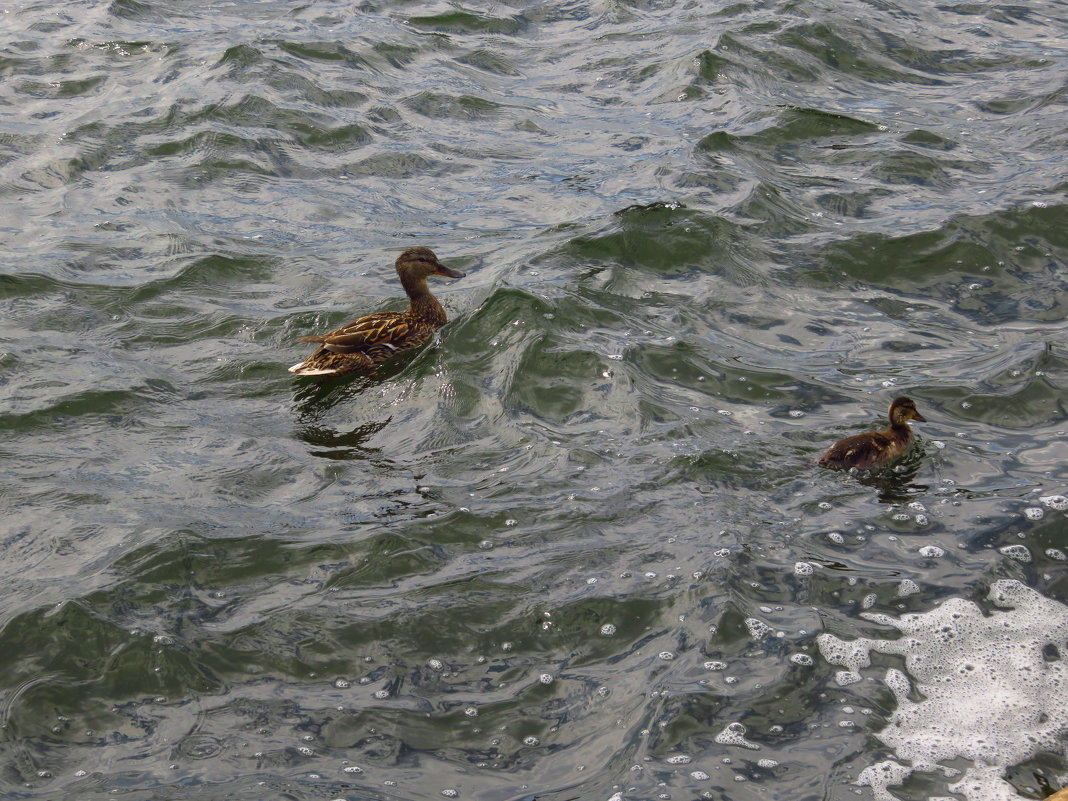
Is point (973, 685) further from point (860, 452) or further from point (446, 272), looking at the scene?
point (446, 272)

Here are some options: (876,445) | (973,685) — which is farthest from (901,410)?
(973,685)

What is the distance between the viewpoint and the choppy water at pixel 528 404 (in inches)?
229

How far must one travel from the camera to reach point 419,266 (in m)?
9.65

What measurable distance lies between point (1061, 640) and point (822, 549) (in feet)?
4.41

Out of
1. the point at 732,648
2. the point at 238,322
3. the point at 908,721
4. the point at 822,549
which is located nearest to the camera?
the point at 908,721

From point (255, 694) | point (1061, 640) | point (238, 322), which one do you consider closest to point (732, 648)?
point (1061, 640)

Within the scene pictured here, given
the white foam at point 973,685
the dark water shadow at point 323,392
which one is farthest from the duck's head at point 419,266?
the white foam at point 973,685

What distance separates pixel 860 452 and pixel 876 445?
0.12m

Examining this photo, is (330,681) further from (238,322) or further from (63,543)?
(238,322)

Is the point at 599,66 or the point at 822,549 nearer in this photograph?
the point at 822,549

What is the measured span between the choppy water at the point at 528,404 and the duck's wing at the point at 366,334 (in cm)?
29

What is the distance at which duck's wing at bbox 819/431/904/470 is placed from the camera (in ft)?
24.1

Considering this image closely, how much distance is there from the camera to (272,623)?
21.1 feet

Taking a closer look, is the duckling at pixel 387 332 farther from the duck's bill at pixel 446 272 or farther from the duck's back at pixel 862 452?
the duck's back at pixel 862 452
